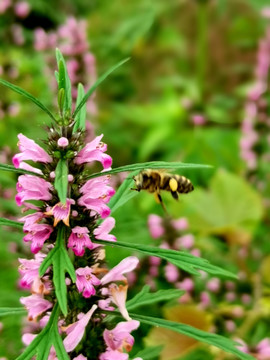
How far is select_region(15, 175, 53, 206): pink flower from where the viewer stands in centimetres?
88

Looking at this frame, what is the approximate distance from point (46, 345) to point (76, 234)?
0.16 metres

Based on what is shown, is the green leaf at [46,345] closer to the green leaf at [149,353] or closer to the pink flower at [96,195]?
the pink flower at [96,195]

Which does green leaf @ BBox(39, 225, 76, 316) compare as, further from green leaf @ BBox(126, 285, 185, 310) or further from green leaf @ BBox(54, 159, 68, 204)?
green leaf @ BBox(126, 285, 185, 310)

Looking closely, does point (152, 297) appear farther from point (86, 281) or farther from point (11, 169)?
point (11, 169)

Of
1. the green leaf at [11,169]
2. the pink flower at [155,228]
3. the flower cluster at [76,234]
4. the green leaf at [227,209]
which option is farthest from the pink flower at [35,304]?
the green leaf at [227,209]

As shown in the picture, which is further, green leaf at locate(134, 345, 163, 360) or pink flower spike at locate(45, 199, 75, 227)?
green leaf at locate(134, 345, 163, 360)

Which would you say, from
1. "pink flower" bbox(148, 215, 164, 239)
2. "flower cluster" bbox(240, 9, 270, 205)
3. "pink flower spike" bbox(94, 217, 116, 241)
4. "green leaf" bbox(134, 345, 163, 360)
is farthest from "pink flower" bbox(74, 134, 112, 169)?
"flower cluster" bbox(240, 9, 270, 205)

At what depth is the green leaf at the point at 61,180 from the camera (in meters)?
0.77

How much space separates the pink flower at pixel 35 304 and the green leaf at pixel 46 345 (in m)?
0.08

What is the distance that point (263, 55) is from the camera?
312cm

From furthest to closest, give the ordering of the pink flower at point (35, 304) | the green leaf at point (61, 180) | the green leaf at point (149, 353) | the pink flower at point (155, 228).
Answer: the pink flower at point (155, 228) → the green leaf at point (149, 353) → the pink flower at point (35, 304) → the green leaf at point (61, 180)

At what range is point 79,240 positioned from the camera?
0.90 m

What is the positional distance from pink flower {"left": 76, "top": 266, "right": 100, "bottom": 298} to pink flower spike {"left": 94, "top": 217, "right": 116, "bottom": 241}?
2.0 inches

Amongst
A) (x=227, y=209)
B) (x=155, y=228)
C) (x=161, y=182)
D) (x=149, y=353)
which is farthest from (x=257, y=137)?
(x=149, y=353)
